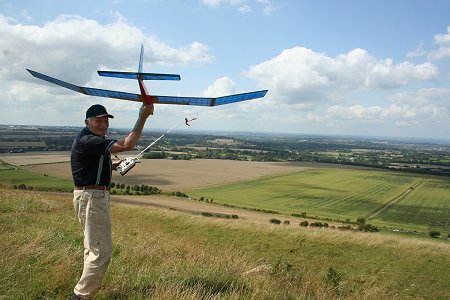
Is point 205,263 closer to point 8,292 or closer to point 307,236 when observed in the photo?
point 8,292

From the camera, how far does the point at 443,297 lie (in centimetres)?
1761

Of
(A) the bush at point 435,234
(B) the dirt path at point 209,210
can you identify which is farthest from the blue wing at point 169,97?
(A) the bush at point 435,234

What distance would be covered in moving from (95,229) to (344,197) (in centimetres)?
7435

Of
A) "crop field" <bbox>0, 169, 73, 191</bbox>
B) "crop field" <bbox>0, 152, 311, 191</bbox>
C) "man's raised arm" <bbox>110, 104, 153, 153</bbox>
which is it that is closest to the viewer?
"man's raised arm" <bbox>110, 104, 153, 153</bbox>

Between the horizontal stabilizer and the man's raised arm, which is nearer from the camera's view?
the man's raised arm

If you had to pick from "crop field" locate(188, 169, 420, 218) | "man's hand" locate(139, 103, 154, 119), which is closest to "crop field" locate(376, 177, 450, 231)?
"crop field" locate(188, 169, 420, 218)

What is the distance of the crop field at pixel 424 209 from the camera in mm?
55188

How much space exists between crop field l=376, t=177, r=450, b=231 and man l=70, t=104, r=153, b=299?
56.9m

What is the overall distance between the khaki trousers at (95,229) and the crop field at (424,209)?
56.8 m

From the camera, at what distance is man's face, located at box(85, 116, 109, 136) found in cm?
499

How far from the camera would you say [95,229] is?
492cm

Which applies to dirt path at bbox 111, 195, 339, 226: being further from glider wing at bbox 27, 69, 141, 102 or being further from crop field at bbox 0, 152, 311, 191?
glider wing at bbox 27, 69, 141, 102

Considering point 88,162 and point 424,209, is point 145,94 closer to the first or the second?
point 88,162

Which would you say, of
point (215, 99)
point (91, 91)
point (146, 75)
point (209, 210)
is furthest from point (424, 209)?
point (146, 75)
